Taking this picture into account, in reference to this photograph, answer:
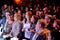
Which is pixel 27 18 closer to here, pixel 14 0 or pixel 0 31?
pixel 0 31

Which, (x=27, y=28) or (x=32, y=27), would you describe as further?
(x=27, y=28)

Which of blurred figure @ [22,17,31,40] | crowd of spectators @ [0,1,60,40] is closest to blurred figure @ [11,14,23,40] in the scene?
crowd of spectators @ [0,1,60,40]

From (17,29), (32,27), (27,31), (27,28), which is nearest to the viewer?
(32,27)

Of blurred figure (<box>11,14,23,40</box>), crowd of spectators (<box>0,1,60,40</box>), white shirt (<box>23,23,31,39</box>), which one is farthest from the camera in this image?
blurred figure (<box>11,14,23,40</box>)

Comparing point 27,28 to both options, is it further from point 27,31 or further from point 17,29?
point 17,29

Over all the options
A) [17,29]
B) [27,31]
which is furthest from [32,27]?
[17,29]

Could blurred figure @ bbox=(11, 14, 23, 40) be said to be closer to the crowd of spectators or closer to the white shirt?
the crowd of spectators

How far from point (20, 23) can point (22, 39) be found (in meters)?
0.52

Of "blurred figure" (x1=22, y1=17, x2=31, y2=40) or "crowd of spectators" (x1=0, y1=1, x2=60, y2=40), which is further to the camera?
"blurred figure" (x1=22, y1=17, x2=31, y2=40)

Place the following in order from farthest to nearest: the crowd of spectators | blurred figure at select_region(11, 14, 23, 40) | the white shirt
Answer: blurred figure at select_region(11, 14, 23, 40) < the white shirt < the crowd of spectators

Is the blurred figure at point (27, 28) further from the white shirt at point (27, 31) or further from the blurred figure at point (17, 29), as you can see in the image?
the blurred figure at point (17, 29)

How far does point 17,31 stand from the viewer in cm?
730

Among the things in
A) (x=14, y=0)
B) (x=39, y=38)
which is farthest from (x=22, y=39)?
(x=14, y=0)

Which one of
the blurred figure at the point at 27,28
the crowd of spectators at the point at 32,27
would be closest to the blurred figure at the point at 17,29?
the crowd of spectators at the point at 32,27
